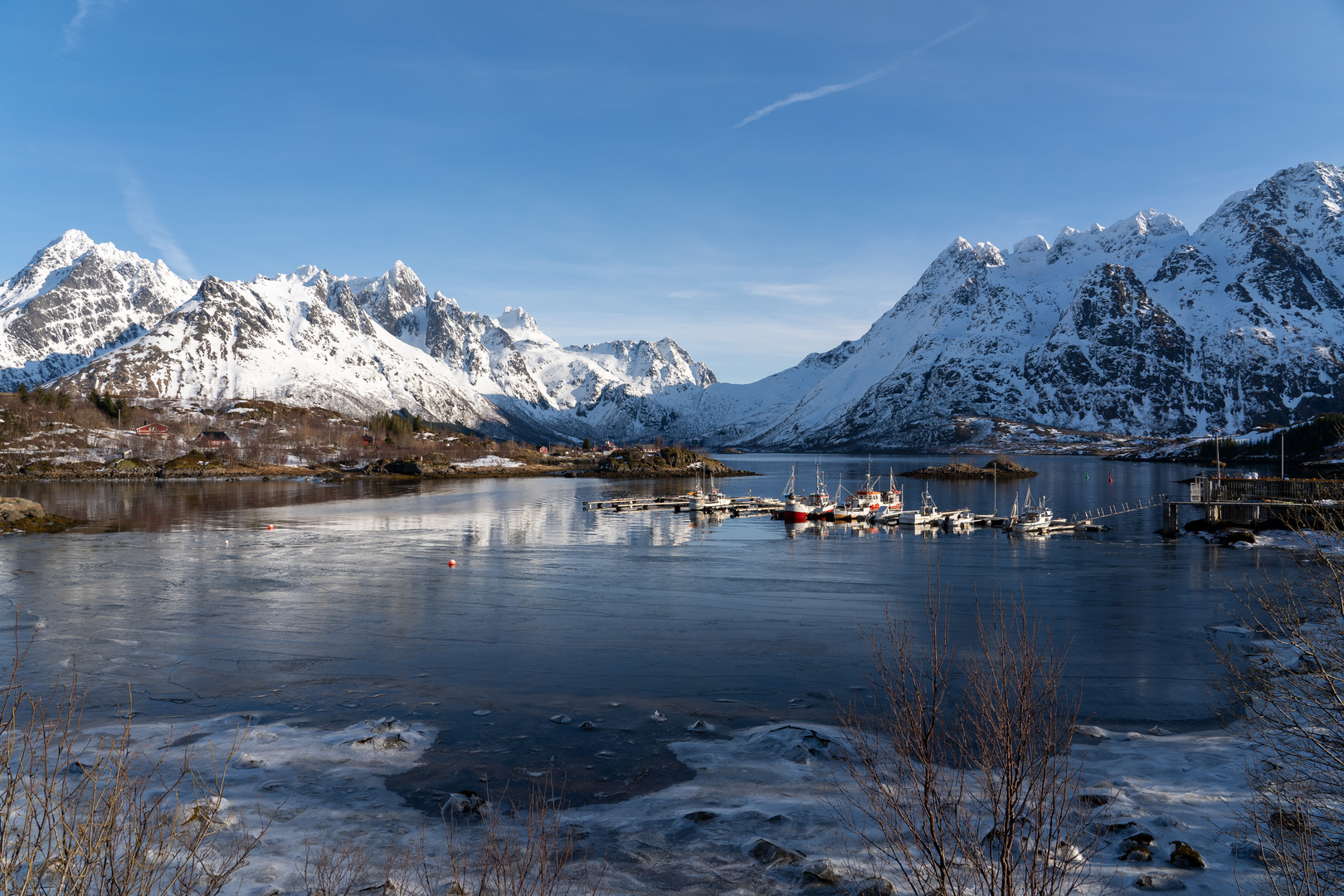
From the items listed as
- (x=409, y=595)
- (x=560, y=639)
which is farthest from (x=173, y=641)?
(x=560, y=639)

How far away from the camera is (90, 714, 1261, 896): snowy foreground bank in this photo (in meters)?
14.9

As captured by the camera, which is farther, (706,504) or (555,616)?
(706,504)

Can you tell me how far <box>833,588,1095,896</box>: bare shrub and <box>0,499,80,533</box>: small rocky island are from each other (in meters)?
79.4

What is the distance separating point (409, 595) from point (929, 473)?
166156 mm

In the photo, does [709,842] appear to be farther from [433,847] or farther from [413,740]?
[413,740]

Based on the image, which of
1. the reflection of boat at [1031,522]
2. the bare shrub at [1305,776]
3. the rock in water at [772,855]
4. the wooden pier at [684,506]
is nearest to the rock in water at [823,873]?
the rock in water at [772,855]

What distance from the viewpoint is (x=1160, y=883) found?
14484 millimetres

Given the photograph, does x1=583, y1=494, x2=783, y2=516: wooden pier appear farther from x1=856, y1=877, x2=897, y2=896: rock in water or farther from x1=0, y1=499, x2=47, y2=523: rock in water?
x1=856, y1=877, x2=897, y2=896: rock in water

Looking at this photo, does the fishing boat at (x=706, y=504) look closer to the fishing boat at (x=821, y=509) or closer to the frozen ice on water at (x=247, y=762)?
the fishing boat at (x=821, y=509)

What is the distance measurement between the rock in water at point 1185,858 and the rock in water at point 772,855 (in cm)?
696

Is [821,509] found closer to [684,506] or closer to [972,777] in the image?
[684,506]

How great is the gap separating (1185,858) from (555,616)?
96.1ft

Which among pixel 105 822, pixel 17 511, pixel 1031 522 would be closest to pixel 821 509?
pixel 1031 522

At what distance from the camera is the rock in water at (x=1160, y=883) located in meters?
14.3
